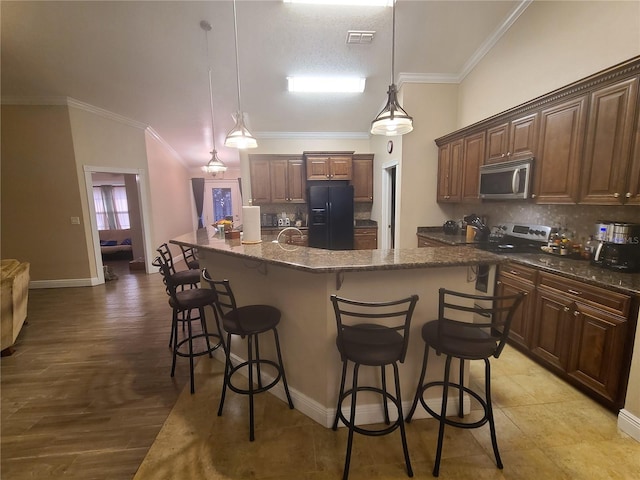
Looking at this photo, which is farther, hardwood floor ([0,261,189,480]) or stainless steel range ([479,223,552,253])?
stainless steel range ([479,223,552,253])

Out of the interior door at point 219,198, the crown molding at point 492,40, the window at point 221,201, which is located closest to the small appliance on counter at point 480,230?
the crown molding at point 492,40

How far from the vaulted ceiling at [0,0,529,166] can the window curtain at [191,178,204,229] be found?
4179mm

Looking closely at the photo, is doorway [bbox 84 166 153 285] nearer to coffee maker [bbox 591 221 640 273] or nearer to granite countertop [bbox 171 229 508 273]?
granite countertop [bbox 171 229 508 273]

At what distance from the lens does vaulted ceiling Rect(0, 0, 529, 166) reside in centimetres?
292

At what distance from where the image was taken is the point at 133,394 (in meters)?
2.17

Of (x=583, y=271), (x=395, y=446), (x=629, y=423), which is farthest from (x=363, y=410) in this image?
(x=583, y=271)

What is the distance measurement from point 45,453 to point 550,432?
120 inches

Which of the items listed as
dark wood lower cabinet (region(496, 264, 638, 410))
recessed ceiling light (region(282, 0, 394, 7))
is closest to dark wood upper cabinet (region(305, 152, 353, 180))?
recessed ceiling light (region(282, 0, 394, 7))

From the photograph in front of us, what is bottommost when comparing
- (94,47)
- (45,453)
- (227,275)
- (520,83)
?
(45,453)

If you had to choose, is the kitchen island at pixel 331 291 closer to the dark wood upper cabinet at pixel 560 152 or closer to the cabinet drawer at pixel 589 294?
the cabinet drawer at pixel 589 294

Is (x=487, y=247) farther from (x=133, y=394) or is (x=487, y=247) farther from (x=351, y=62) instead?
(x=133, y=394)

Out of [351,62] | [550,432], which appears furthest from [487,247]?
[351,62]

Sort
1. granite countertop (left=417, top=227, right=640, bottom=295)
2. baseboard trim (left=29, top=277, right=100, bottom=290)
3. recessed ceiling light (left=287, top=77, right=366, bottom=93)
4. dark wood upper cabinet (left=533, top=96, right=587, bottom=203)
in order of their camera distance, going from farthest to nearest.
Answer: baseboard trim (left=29, top=277, right=100, bottom=290)
recessed ceiling light (left=287, top=77, right=366, bottom=93)
dark wood upper cabinet (left=533, top=96, right=587, bottom=203)
granite countertop (left=417, top=227, right=640, bottom=295)

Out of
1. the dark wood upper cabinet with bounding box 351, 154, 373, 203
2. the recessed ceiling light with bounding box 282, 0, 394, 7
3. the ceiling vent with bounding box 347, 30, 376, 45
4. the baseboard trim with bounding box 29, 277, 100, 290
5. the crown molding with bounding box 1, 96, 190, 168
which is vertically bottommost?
the baseboard trim with bounding box 29, 277, 100, 290
